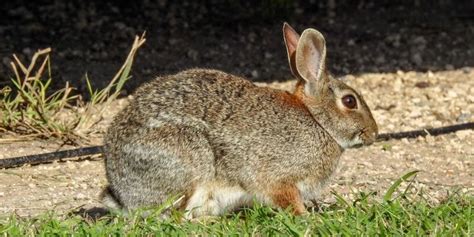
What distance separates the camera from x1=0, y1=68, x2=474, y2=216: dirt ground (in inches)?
236

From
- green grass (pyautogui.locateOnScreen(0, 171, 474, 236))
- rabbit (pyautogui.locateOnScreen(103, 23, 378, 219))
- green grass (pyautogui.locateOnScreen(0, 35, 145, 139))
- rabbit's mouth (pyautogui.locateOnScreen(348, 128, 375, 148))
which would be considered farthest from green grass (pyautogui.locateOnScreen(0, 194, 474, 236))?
green grass (pyautogui.locateOnScreen(0, 35, 145, 139))

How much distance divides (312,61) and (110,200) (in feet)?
4.08

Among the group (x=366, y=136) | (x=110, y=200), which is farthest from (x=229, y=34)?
(x=110, y=200)

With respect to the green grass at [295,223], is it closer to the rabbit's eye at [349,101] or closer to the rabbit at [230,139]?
the rabbit at [230,139]

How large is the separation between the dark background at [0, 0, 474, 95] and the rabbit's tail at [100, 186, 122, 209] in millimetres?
2656

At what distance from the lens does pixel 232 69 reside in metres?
8.59

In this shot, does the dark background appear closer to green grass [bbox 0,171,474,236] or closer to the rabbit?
the rabbit

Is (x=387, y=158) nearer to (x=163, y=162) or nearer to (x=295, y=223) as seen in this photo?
(x=295, y=223)

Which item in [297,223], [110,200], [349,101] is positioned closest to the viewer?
[297,223]

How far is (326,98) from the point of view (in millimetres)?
5559

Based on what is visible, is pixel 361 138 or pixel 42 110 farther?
pixel 42 110

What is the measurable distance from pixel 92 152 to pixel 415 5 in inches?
174

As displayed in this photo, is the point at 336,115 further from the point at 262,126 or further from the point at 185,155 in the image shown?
the point at 185,155

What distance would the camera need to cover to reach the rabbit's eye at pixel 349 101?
5.57 m
